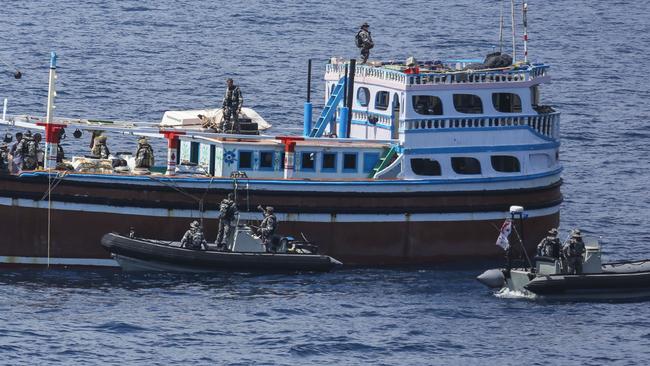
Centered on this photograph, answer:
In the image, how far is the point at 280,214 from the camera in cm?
5656

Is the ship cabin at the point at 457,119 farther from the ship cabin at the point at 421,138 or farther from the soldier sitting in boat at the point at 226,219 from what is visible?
the soldier sitting in boat at the point at 226,219

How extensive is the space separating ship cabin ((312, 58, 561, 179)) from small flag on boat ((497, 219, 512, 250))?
2.71 metres

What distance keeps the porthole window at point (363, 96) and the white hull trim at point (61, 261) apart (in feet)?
35.9

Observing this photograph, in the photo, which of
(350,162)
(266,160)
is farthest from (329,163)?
(266,160)

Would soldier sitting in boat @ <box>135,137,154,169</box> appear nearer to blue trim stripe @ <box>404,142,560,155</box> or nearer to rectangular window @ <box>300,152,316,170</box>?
rectangular window @ <box>300,152,316,170</box>

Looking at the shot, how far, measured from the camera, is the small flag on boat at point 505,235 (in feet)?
183

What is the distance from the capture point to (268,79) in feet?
313

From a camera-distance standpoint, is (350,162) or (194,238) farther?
(350,162)

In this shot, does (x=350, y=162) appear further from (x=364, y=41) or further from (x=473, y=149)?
(x=364, y=41)

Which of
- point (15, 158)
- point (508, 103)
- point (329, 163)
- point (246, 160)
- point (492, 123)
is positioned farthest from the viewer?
point (508, 103)

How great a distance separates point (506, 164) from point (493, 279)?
5.52 metres

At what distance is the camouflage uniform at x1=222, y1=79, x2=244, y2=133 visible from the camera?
57844 millimetres

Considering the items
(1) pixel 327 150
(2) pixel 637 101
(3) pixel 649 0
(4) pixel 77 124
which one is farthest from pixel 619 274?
(3) pixel 649 0

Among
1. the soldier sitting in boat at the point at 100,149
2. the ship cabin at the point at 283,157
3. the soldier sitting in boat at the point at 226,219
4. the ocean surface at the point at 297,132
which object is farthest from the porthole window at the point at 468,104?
the soldier sitting in boat at the point at 100,149
